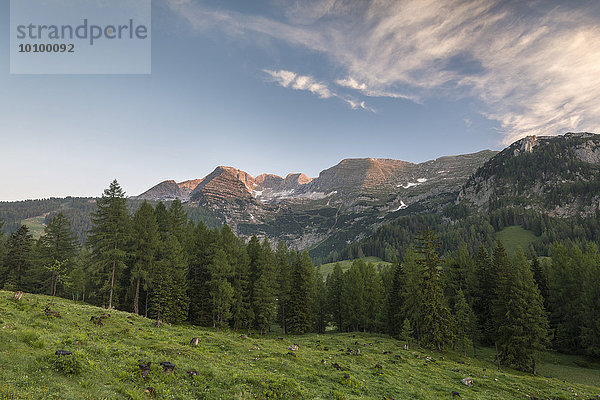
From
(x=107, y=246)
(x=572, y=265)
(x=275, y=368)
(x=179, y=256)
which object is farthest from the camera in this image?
(x=572, y=265)

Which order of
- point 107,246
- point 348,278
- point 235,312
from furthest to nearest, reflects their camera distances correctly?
point 348,278 < point 235,312 < point 107,246

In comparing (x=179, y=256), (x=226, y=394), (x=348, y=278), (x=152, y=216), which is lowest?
(x=348, y=278)

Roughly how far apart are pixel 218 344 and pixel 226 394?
1410 centimetres

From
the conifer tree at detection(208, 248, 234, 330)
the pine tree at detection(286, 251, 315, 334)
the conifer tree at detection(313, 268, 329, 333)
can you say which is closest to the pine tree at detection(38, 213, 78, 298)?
the conifer tree at detection(208, 248, 234, 330)

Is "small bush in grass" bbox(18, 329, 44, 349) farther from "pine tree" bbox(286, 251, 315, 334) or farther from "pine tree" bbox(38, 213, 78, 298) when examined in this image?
"pine tree" bbox(38, 213, 78, 298)

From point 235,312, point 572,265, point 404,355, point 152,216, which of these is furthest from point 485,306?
point 152,216

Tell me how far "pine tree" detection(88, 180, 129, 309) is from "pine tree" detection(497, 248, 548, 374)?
70615 millimetres

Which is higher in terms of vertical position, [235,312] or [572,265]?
[572,265]

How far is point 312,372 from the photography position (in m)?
23.4

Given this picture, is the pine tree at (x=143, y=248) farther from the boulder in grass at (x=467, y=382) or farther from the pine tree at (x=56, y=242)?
the boulder in grass at (x=467, y=382)

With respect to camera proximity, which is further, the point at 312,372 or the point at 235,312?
the point at 235,312

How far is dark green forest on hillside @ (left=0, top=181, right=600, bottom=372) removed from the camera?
5050cm

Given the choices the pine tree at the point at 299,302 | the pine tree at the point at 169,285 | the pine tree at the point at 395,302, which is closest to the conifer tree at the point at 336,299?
the pine tree at the point at 299,302

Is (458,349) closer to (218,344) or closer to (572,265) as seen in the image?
(572,265)
